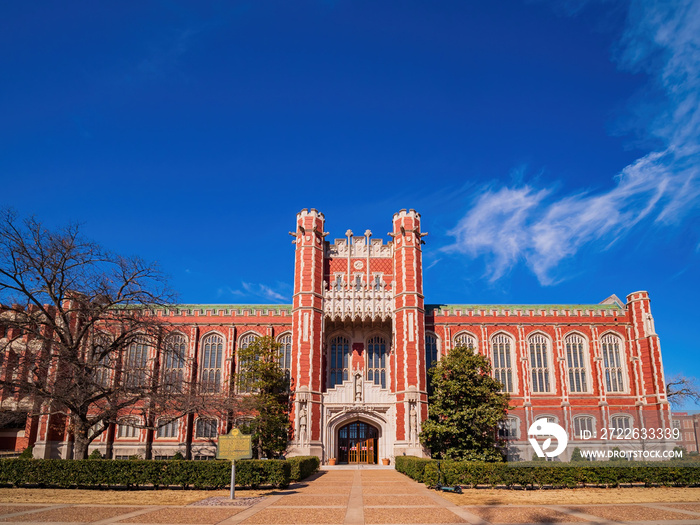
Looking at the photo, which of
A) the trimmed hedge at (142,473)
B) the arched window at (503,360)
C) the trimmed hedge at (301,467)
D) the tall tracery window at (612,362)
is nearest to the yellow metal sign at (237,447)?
the trimmed hedge at (142,473)

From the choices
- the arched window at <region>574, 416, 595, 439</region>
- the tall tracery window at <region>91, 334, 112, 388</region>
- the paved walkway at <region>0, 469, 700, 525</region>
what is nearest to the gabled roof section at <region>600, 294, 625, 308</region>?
the arched window at <region>574, 416, 595, 439</region>

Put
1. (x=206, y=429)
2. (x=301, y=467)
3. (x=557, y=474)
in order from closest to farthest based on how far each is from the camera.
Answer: (x=557, y=474) → (x=301, y=467) → (x=206, y=429)

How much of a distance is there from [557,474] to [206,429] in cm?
2661

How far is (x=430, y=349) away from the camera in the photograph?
42000 millimetres

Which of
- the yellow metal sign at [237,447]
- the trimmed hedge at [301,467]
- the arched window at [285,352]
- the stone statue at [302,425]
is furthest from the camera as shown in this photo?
the arched window at [285,352]

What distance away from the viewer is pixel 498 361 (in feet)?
138

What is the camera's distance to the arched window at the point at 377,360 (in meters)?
40.1

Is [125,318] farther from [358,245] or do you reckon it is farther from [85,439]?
[358,245]

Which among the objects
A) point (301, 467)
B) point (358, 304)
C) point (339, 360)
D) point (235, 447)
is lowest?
point (301, 467)

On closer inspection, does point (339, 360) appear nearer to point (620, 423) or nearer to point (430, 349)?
point (430, 349)

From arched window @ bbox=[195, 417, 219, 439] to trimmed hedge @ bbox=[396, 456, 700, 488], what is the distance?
21872 millimetres

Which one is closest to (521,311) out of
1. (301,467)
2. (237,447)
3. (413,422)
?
(413,422)

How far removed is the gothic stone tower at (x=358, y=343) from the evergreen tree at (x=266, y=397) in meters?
1.23

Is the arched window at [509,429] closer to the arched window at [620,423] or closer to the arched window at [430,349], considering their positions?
the arched window at [430,349]
